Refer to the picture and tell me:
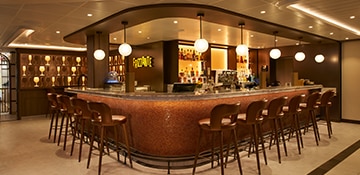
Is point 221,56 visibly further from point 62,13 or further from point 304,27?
point 62,13

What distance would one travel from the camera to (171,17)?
15.8ft

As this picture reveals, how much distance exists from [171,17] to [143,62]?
4.37 metres

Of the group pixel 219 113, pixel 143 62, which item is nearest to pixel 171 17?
pixel 219 113

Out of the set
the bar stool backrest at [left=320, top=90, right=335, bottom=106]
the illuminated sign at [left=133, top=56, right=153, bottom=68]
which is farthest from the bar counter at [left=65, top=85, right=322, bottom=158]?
the illuminated sign at [left=133, top=56, right=153, bottom=68]

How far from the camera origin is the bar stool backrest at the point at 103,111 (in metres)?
3.64

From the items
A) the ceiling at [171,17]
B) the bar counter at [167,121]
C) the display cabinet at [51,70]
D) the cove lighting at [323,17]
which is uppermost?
the cove lighting at [323,17]

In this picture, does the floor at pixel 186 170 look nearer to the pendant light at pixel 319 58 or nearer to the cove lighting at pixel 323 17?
the cove lighting at pixel 323 17

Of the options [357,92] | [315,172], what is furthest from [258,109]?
[357,92]

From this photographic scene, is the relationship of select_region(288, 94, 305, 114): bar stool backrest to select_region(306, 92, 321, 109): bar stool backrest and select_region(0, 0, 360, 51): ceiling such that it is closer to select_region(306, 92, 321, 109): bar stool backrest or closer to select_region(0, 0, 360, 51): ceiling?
select_region(306, 92, 321, 109): bar stool backrest

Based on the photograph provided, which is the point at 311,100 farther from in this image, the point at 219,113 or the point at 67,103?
the point at 67,103

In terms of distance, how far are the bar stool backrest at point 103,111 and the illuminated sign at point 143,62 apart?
5.10 meters

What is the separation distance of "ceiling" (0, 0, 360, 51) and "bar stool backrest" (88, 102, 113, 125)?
5.38 ft

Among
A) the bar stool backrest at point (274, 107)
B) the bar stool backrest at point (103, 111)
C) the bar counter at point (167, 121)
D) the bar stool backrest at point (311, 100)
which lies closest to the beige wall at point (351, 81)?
the bar stool backrest at point (311, 100)

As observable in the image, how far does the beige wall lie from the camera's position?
7.89 metres
